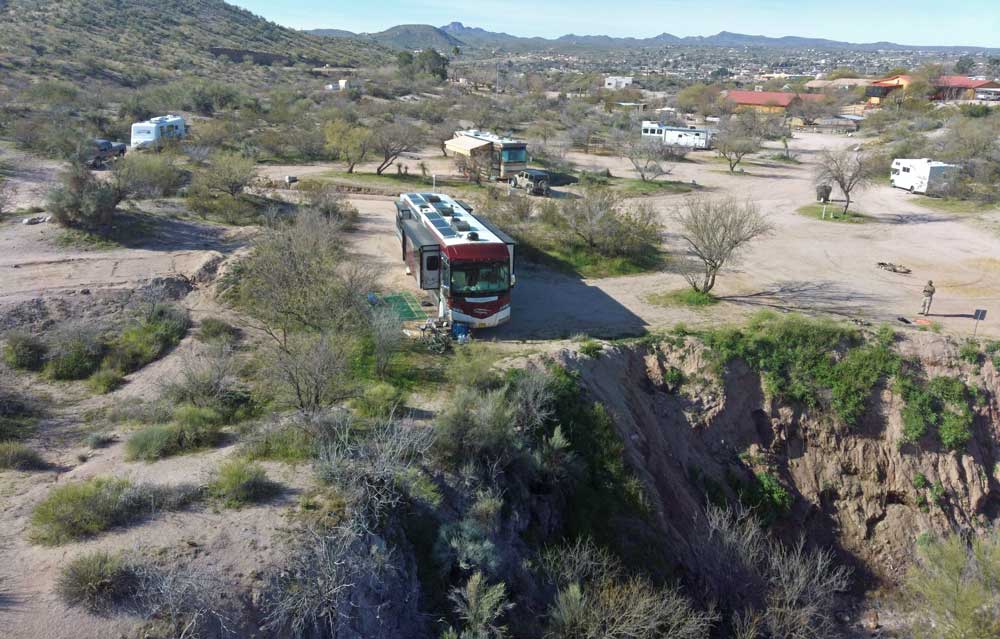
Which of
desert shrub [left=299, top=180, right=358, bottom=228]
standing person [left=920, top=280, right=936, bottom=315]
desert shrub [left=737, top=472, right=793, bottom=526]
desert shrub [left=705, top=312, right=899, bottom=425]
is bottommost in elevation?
desert shrub [left=737, top=472, right=793, bottom=526]

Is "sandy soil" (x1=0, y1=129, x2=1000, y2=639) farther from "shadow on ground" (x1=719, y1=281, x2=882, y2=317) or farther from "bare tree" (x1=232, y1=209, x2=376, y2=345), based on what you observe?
"bare tree" (x1=232, y1=209, x2=376, y2=345)

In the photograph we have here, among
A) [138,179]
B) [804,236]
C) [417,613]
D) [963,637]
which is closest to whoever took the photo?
[417,613]

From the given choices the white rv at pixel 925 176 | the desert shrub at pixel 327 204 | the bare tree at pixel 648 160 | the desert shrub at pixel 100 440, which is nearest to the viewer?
the desert shrub at pixel 100 440

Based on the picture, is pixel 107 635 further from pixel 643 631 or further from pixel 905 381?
pixel 905 381

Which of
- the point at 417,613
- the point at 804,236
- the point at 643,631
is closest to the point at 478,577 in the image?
the point at 417,613

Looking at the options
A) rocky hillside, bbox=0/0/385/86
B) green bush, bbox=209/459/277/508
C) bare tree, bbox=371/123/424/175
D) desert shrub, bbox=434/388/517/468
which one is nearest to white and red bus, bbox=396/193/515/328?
desert shrub, bbox=434/388/517/468

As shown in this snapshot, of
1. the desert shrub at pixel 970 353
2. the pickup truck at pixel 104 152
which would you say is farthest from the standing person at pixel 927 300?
the pickup truck at pixel 104 152

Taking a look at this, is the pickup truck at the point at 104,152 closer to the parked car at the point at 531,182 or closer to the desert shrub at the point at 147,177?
the desert shrub at the point at 147,177

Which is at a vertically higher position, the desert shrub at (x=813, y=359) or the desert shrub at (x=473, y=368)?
the desert shrub at (x=473, y=368)
